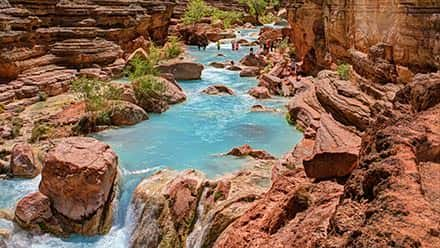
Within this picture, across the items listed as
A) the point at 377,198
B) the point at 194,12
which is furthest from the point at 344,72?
the point at 194,12

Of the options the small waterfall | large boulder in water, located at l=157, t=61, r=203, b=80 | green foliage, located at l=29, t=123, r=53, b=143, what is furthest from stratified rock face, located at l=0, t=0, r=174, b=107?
the small waterfall

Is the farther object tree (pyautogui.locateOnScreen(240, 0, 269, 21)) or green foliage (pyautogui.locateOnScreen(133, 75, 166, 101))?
tree (pyautogui.locateOnScreen(240, 0, 269, 21))

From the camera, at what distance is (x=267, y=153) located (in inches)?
469

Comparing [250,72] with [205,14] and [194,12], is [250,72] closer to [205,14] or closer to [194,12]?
[194,12]

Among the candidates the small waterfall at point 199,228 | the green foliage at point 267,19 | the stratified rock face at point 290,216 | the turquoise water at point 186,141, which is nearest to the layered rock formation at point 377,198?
the stratified rock face at point 290,216

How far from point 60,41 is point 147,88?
20.4 ft

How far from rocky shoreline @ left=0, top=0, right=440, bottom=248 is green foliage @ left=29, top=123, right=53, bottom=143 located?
0.18 meters

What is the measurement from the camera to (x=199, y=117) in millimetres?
16328

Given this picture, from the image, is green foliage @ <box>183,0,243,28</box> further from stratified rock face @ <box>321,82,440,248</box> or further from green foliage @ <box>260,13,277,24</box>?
stratified rock face @ <box>321,82,440,248</box>

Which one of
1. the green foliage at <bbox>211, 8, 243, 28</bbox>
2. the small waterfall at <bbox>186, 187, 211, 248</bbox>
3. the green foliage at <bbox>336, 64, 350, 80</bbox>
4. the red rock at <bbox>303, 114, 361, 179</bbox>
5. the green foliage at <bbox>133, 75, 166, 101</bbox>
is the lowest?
the small waterfall at <bbox>186, 187, 211, 248</bbox>

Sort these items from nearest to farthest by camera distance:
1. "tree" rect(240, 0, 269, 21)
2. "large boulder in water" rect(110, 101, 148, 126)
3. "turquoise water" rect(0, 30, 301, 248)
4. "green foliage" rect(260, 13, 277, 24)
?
"turquoise water" rect(0, 30, 301, 248) → "large boulder in water" rect(110, 101, 148, 126) → "tree" rect(240, 0, 269, 21) → "green foliage" rect(260, 13, 277, 24)

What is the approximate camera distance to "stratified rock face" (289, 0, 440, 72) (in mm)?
10438

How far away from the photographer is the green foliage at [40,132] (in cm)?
1316

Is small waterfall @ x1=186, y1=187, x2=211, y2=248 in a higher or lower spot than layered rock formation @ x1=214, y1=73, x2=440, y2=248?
lower
